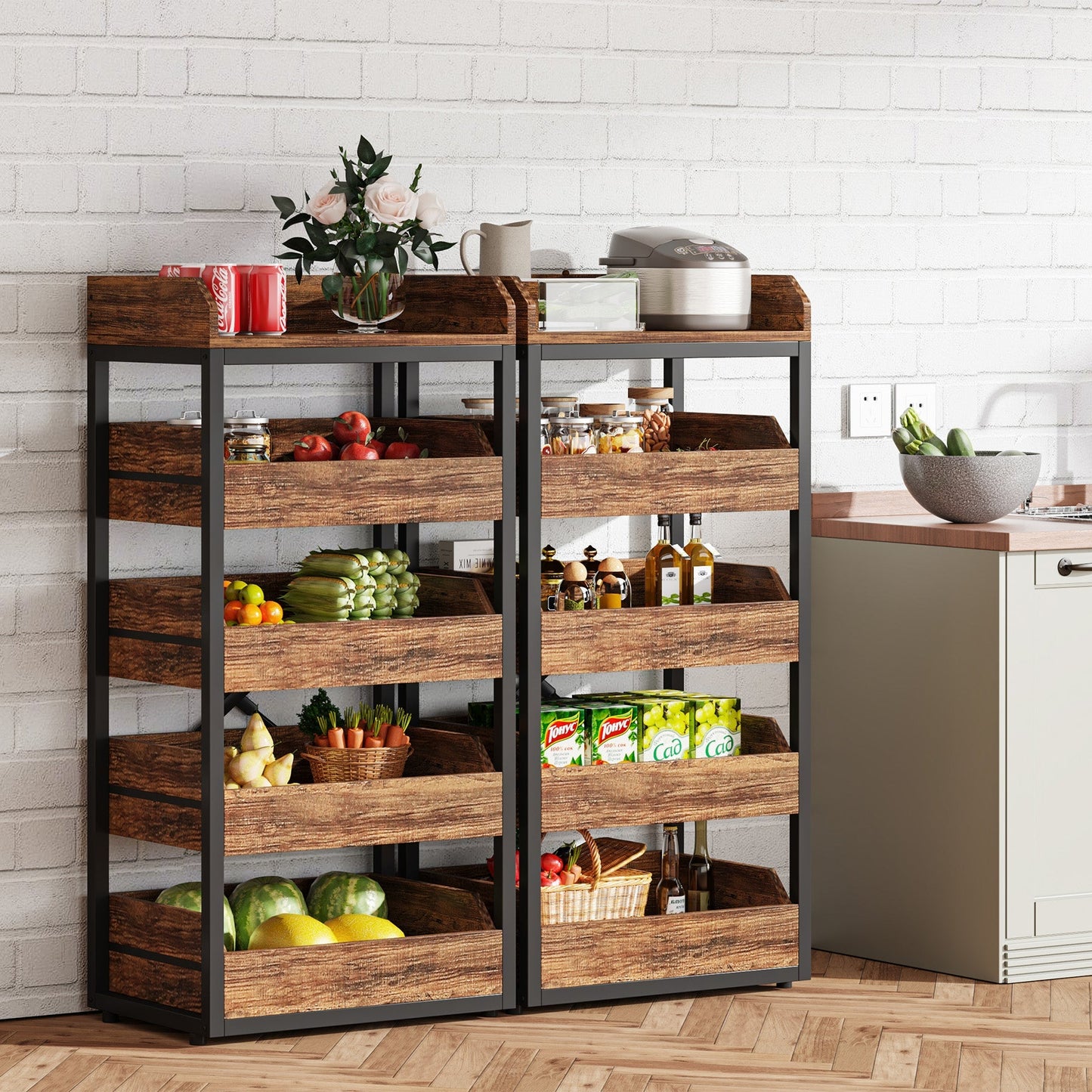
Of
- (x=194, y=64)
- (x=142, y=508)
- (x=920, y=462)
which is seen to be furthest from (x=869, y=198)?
(x=142, y=508)

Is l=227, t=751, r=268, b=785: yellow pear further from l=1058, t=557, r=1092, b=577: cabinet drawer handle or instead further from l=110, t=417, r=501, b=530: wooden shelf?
l=1058, t=557, r=1092, b=577: cabinet drawer handle

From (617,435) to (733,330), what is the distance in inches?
11.7

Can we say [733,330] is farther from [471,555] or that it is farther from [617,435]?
[471,555]

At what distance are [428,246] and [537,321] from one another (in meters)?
0.24

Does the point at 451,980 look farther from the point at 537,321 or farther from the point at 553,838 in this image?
the point at 537,321

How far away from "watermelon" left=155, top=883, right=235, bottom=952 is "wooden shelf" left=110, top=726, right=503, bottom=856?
12cm

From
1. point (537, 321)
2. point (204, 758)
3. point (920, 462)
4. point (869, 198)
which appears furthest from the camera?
point (869, 198)

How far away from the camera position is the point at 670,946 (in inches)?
145

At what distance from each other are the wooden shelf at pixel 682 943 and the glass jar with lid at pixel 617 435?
88cm

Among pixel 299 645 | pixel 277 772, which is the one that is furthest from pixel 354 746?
pixel 299 645

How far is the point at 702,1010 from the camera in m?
3.64

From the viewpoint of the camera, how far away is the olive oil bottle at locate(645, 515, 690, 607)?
3.74 m

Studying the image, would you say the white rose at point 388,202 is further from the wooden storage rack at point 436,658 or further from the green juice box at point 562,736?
the green juice box at point 562,736

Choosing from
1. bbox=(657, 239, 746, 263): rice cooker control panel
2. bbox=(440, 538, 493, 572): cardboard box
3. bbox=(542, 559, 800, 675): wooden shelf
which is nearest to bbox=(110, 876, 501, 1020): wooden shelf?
bbox=(542, 559, 800, 675): wooden shelf
